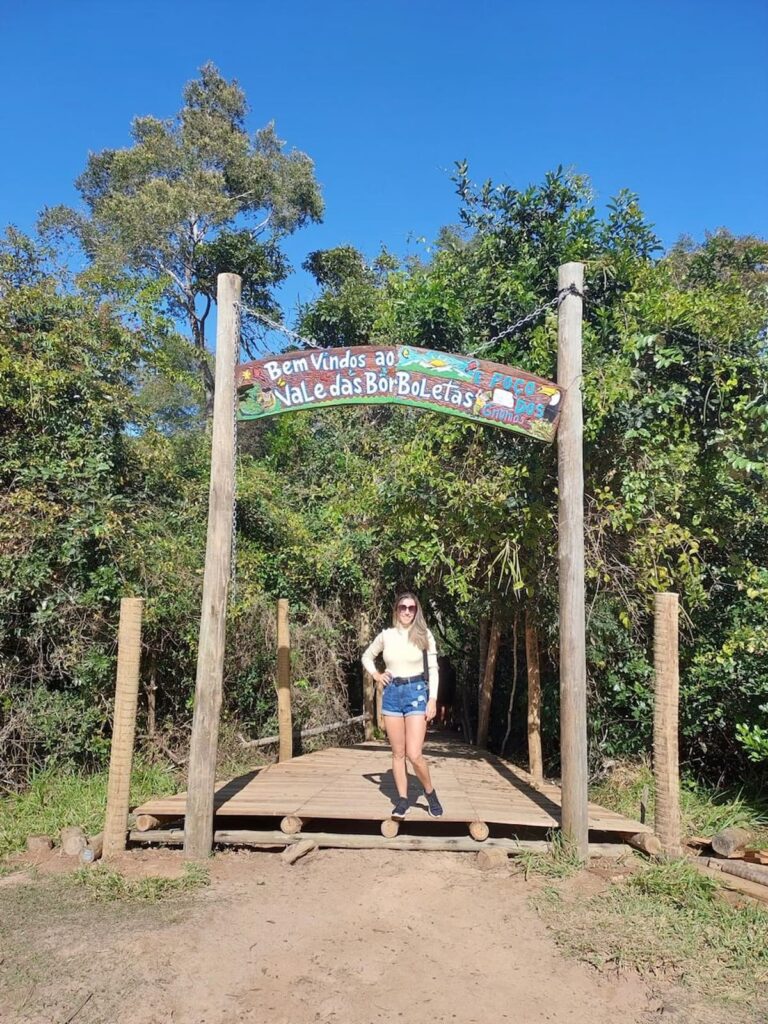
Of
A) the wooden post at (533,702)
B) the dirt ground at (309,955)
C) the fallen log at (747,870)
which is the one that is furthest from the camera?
the wooden post at (533,702)

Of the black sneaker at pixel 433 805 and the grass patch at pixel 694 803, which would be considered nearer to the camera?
the black sneaker at pixel 433 805

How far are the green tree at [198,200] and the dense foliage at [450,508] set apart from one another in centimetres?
955

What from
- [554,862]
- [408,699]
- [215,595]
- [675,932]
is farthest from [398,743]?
[675,932]

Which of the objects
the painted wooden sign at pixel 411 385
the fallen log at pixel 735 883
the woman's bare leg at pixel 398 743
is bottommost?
the fallen log at pixel 735 883

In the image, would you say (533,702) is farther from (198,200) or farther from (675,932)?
(198,200)

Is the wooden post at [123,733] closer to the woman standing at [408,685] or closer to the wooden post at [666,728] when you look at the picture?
the woman standing at [408,685]

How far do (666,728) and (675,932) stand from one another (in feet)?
4.81

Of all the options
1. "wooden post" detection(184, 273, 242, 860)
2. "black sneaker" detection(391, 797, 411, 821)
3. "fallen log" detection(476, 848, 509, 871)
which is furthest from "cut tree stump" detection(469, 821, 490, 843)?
"wooden post" detection(184, 273, 242, 860)

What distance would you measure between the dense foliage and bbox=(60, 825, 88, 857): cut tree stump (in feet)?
6.12

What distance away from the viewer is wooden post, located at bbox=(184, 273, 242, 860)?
512 cm

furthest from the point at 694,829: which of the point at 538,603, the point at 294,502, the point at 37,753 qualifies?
the point at 294,502

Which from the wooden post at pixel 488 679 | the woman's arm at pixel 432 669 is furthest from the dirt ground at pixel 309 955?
the wooden post at pixel 488 679

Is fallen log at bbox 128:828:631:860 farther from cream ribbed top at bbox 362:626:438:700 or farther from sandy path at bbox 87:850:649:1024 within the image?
cream ribbed top at bbox 362:626:438:700

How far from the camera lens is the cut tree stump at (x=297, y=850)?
521 centimetres
